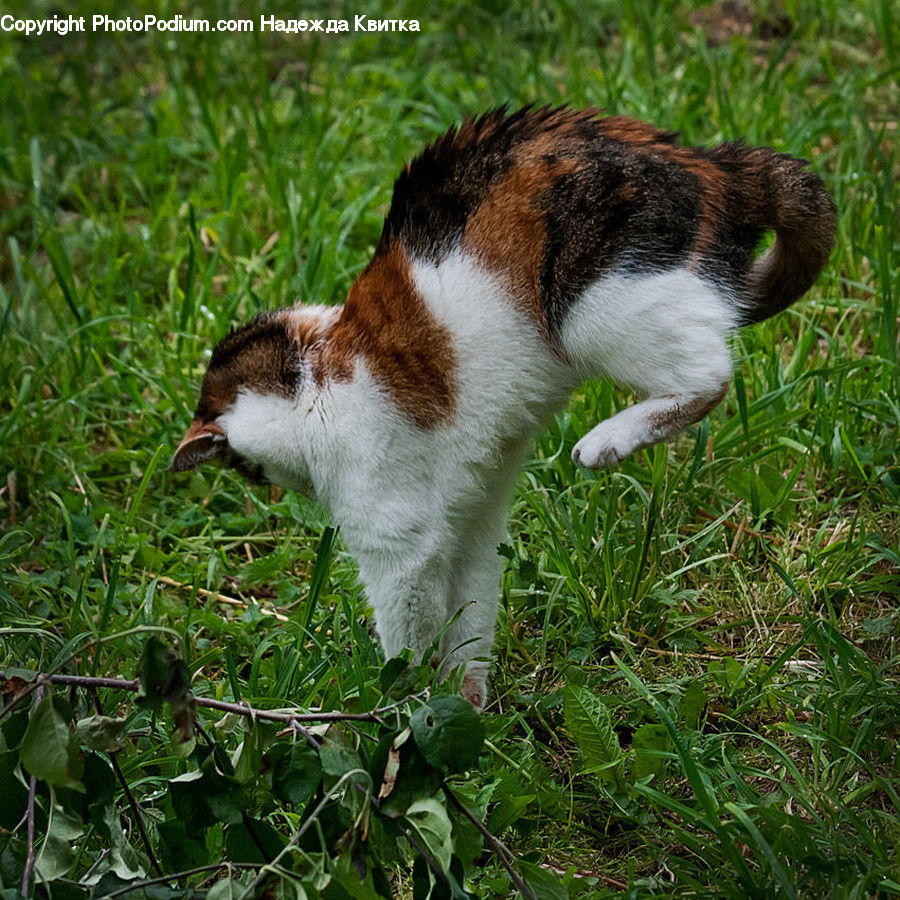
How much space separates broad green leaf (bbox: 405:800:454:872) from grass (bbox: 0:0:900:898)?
17.4 inches

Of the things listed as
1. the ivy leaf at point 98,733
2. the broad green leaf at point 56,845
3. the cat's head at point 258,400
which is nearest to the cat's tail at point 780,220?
the cat's head at point 258,400

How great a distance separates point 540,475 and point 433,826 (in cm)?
167

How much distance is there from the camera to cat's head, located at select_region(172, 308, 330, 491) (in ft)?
8.84

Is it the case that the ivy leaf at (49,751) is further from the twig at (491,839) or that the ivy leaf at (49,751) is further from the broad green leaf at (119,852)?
the twig at (491,839)

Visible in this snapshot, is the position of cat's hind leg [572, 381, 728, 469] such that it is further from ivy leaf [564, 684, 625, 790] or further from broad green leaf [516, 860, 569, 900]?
broad green leaf [516, 860, 569, 900]

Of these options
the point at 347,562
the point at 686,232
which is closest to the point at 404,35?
the point at 347,562

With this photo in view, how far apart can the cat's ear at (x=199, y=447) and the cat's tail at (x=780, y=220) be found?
1147 millimetres

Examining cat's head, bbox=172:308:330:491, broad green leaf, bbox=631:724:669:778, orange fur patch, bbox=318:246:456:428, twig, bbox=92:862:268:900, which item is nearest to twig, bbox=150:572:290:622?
cat's head, bbox=172:308:330:491

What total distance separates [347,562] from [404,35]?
123 inches

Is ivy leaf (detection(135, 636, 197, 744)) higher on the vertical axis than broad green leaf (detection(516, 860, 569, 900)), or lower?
Result: higher

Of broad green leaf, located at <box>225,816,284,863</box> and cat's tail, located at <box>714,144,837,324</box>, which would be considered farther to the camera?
cat's tail, located at <box>714,144,837,324</box>

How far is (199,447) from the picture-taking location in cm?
275

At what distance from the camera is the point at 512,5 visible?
559 cm

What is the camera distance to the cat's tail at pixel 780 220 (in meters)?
2.52
